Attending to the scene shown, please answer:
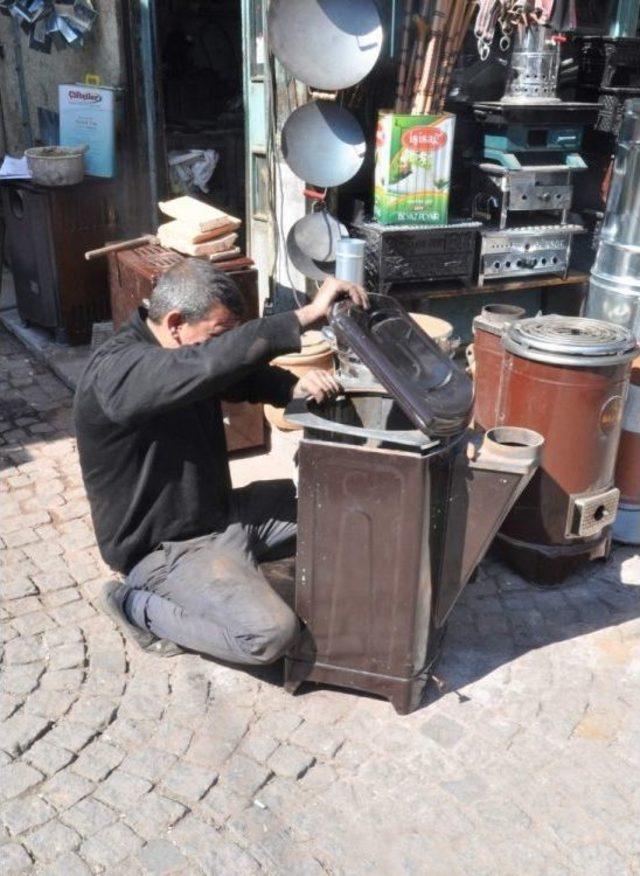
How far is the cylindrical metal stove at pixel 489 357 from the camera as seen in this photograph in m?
4.27

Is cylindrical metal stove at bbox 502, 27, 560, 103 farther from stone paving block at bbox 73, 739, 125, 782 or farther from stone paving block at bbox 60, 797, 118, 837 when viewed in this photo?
stone paving block at bbox 60, 797, 118, 837

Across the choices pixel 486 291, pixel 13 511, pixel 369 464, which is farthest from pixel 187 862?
pixel 486 291

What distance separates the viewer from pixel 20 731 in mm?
3145

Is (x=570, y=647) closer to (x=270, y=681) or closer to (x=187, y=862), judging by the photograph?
(x=270, y=681)

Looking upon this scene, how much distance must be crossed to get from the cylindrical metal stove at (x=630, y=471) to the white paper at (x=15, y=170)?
15.7 feet

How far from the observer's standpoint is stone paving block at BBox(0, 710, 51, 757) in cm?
308

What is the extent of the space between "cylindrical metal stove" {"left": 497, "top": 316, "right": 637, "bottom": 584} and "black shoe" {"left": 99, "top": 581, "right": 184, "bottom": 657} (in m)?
1.66

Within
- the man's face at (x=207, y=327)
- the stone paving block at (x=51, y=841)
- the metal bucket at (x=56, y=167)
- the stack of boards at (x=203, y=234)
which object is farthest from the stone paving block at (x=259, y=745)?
the metal bucket at (x=56, y=167)

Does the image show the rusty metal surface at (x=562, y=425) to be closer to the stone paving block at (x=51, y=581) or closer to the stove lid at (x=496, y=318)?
the stove lid at (x=496, y=318)

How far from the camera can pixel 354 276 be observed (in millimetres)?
4570

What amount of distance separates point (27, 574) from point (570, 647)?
2.47 m

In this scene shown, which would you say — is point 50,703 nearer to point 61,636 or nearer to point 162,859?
point 61,636

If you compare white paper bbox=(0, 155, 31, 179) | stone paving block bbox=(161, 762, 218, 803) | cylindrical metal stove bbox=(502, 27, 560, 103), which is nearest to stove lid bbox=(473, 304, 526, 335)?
cylindrical metal stove bbox=(502, 27, 560, 103)

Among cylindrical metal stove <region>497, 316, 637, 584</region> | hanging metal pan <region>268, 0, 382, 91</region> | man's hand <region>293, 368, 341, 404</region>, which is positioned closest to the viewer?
man's hand <region>293, 368, 341, 404</region>
